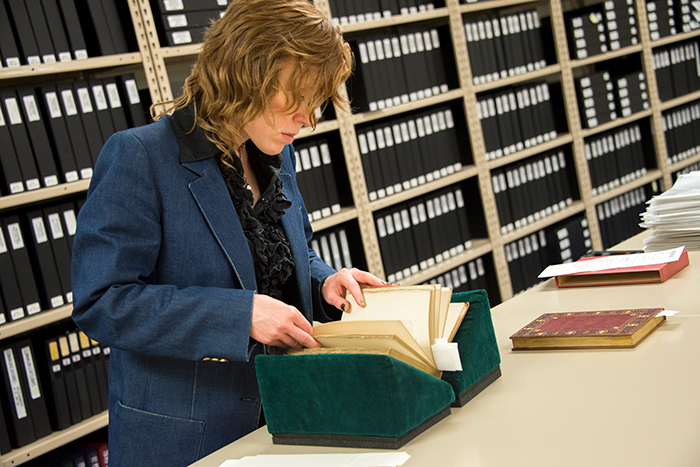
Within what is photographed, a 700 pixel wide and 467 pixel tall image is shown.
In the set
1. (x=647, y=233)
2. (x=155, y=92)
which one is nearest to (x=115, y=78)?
A: (x=155, y=92)

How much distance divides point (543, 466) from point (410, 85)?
8.20ft

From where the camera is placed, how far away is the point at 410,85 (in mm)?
3150

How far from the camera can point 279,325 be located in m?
1.11

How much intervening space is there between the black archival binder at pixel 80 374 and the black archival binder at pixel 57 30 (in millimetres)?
884

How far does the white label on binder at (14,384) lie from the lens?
2.08 meters

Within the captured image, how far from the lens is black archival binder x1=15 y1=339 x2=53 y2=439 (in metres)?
2.11

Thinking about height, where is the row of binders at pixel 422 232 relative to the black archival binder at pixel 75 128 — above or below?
below

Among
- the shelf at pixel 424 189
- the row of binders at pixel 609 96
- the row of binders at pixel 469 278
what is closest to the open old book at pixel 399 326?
the shelf at pixel 424 189

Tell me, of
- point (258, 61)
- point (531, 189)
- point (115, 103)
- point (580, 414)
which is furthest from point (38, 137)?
point (531, 189)

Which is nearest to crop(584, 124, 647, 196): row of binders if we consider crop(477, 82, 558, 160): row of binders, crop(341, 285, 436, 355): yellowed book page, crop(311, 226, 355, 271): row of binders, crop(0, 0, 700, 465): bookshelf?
crop(0, 0, 700, 465): bookshelf

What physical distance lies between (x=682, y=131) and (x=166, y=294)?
4.19 meters

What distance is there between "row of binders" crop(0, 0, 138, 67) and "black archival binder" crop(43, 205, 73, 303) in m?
0.47

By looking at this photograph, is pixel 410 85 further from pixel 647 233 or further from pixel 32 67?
pixel 32 67

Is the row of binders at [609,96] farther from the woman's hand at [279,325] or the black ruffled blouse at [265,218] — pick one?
the woman's hand at [279,325]
